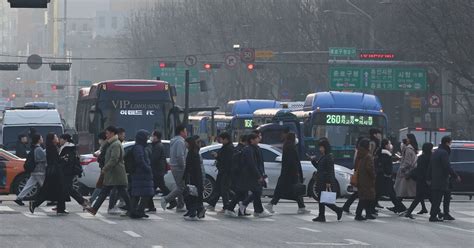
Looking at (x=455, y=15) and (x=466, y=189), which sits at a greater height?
(x=455, y=15)

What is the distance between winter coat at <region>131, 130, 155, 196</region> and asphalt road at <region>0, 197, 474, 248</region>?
1.83 feet

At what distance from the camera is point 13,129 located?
147 ft

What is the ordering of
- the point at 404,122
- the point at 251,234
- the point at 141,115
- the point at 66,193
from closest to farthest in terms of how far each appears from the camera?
the point at 251,234 < the point at 66,193 < the point at 141,115 < the point at 404,122

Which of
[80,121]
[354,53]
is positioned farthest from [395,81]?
[80,121]

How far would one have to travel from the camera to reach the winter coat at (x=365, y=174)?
1068 inches

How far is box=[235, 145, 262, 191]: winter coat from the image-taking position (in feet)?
90.8

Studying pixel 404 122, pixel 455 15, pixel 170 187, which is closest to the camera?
pixel 170 187

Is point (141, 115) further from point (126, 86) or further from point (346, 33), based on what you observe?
point (346, 33)

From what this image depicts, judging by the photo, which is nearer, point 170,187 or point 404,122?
point 170,187

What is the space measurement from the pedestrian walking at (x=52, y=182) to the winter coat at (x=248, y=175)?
10.5 feet

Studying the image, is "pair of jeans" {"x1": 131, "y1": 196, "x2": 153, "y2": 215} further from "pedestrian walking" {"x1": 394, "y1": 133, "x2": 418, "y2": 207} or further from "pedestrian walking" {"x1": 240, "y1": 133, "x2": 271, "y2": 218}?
"pedestrian walking" {"x1": 394, "y1": 133, "x2": 418, "y2": 207}

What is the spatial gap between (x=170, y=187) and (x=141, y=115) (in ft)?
30.2

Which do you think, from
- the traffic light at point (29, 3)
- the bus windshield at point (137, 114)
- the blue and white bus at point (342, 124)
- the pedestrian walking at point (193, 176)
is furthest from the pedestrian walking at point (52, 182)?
the blue and white bus at point (342, 124)

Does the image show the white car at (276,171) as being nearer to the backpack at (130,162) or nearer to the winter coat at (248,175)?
the winter coat at (248,175)
